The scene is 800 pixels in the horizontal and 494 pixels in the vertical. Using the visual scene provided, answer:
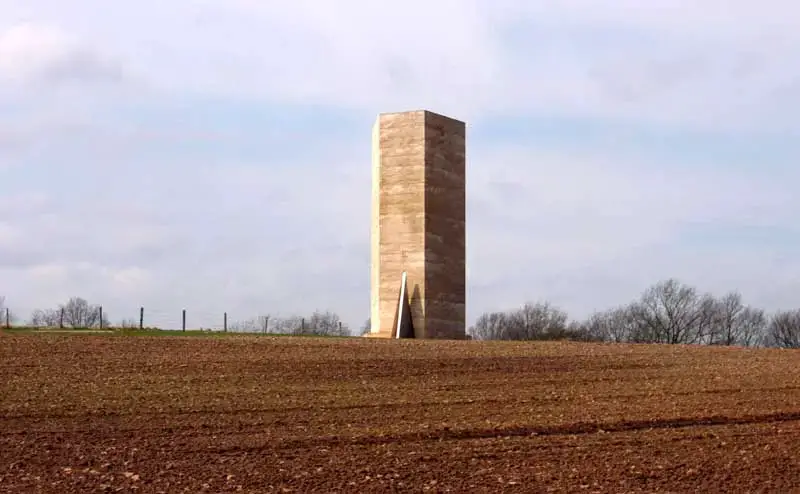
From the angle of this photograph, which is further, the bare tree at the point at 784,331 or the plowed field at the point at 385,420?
the bare tree at the point at 784,331

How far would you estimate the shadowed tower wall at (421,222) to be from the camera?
2572 centimetres

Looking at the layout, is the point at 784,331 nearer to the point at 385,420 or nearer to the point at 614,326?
the point at 614,326

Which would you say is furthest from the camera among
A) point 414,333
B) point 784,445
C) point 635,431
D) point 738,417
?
point 414,333

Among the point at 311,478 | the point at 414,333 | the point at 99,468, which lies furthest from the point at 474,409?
the point at 414,333

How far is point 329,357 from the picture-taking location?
18.4m

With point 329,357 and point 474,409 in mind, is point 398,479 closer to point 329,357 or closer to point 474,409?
point 474,409

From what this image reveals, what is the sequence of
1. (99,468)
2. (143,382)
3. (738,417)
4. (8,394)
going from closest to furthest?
(99,468), (738,417), (8,394), (143,382)

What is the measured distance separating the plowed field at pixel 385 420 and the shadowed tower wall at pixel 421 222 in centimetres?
599

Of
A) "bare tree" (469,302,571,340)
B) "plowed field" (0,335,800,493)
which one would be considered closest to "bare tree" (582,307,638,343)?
"bare tree" (469,302,571,340)

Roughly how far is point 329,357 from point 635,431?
311 inches

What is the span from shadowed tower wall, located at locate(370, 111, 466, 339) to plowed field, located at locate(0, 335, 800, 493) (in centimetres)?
599

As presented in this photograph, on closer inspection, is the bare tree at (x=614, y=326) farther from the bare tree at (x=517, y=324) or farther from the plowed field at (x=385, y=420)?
the plowed field at (x=385, y=420)

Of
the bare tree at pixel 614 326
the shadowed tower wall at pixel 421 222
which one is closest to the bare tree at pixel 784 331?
the bare tree at pixel 614 326

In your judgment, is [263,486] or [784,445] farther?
[784,445]
